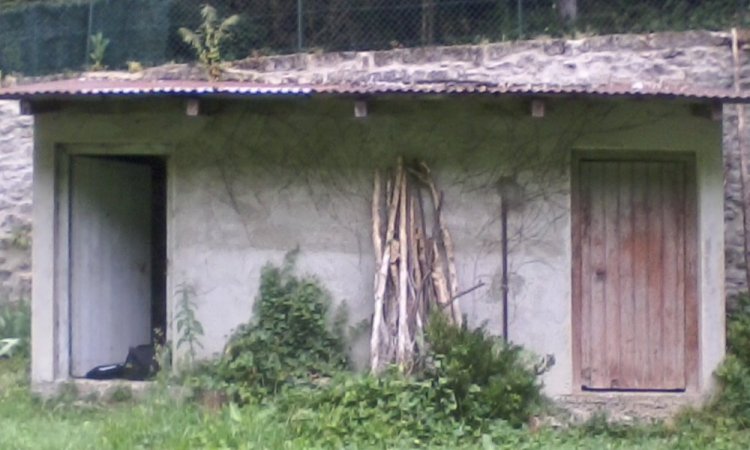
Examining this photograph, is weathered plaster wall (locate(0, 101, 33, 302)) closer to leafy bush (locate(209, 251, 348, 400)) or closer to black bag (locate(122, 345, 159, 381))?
black bag (locate(122, 345, 159, 381))

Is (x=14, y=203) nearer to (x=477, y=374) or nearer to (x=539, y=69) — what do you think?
(x=539, y=69)

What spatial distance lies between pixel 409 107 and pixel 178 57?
5312 mm

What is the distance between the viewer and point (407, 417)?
8641 mm

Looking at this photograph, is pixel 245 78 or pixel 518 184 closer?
pixel 518 184

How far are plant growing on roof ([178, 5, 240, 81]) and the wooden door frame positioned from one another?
4.88 metres

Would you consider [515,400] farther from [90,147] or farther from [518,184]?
[90,147]

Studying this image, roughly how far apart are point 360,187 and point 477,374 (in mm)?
1895

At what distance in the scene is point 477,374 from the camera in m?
8.83

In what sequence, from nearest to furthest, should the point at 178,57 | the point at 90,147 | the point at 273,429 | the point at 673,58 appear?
the point at 273,429 → the point at 90,147 → the point at 673,58 → the point at 178,57

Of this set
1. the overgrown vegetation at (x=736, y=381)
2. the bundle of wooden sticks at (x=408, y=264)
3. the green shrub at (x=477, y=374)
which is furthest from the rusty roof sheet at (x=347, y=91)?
the overgrown vegetation at (x=736, y=381)

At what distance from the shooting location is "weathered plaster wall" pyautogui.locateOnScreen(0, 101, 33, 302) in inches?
540

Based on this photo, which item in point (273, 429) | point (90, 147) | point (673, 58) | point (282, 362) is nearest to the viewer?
point (273, 429)

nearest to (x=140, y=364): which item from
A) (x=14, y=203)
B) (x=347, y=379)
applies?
(x=347, y=379)

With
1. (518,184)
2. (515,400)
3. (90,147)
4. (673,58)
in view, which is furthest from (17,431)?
(673,58)
